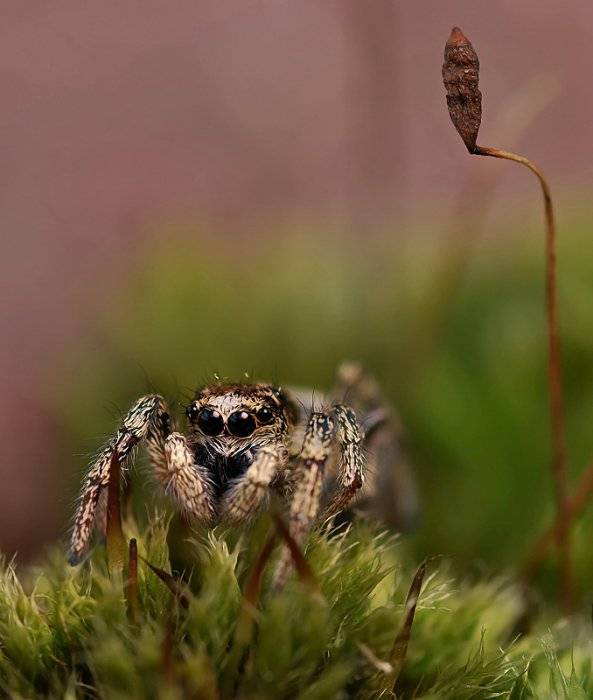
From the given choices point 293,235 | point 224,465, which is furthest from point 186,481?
point 293,235

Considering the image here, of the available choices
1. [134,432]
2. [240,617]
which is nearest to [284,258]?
[134,432]

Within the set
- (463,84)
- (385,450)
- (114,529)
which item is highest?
(463,84)

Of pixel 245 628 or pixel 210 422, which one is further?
pixel 210 422

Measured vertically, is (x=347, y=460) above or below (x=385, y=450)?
above

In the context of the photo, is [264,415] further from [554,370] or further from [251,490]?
[554,370]

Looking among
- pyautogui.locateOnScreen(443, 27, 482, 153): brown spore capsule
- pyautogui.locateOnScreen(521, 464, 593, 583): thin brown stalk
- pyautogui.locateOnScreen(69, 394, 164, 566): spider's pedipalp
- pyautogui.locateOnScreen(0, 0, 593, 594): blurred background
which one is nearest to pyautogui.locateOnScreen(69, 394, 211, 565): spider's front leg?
pyautogui.locateOnScreen(69, 394, 164, 566): spider's pedipalp

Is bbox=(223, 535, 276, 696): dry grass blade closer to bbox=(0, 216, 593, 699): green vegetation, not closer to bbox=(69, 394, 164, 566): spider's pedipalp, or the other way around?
bbox=(0, 216, 593, 699): green vegetation

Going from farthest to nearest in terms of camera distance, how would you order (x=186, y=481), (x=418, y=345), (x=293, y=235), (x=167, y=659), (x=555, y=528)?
(x=293, y=235)
(x=418, y=345)
(x=555, y=528)
(x=186, y=481)
(x=167, y=659)
